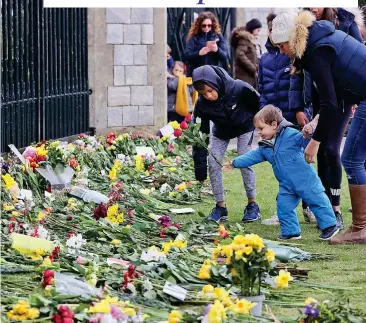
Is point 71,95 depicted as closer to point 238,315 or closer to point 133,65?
point 133,65

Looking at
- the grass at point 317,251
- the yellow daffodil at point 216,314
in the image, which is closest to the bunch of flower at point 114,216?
the grass at point 317,251

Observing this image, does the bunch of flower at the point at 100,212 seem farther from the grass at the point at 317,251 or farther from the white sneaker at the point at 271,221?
the white sneaker at the point at 271,221

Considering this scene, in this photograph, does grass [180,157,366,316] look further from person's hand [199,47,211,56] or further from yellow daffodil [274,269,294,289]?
person's hand [199,47,211,56]

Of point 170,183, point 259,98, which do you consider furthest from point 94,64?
point 259,98

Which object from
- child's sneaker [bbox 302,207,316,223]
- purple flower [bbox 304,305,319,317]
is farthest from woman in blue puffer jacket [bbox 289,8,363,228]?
purple flower [bbox 304,305,319,317]

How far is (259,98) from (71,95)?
4.63m

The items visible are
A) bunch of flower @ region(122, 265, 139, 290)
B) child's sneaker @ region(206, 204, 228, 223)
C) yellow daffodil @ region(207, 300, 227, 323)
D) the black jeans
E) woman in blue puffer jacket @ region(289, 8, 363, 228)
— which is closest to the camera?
yellow daffodil @ region(207, 300, 227, 323)

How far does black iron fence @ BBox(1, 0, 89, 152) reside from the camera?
10750 millimetres

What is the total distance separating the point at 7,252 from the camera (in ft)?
19.9

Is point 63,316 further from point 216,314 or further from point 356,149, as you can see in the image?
point 356,149

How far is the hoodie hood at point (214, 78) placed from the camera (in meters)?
8.09

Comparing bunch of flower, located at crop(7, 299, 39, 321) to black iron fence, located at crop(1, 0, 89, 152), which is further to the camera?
black iron fence, located at crop(1, 0, 89, 152)

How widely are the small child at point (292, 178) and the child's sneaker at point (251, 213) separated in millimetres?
820

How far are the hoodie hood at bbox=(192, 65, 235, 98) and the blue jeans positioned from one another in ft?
3.77
